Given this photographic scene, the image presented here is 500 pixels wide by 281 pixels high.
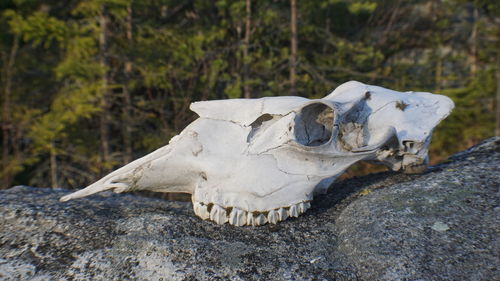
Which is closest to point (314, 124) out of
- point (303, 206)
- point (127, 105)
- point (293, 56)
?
point (303, 206)

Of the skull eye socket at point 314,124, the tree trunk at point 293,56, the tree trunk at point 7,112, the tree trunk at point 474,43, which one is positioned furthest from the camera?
the tree trunk at point 474,43

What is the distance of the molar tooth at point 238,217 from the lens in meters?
2.15

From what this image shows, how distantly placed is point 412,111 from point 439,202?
2.37 feet

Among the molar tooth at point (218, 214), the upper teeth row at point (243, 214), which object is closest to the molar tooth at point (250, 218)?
the upper teeth row at point (243, 214)

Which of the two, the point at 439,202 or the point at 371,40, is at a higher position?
the point at 371,40

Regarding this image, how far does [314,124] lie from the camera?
2.54 m

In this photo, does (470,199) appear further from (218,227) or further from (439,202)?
(218,227)

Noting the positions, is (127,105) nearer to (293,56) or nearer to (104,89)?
(104,89)

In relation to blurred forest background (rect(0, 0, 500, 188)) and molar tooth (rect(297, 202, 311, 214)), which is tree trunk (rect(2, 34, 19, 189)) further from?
molar tooth (rect(297, 202, 311, 214))

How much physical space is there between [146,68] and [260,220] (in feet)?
15.7

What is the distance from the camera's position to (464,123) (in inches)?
386

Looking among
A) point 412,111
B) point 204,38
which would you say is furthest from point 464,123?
point 412,111

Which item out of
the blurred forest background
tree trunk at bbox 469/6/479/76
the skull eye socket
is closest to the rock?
the skull eye socket

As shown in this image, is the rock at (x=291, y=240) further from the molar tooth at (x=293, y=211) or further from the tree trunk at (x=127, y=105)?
the tree trunk at (x=127, y=105)
